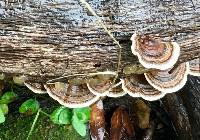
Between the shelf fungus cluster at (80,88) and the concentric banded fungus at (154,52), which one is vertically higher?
the concentric banded fungus at (154,52)

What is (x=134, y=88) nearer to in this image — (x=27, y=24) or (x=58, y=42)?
(x=58, y=42)

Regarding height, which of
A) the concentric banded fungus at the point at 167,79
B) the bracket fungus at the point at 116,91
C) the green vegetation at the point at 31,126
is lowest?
the green vegetation at the point at 31,126

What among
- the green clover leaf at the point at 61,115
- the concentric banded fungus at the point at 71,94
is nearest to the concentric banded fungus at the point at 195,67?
the concentric banded fungus at the point at 71,94

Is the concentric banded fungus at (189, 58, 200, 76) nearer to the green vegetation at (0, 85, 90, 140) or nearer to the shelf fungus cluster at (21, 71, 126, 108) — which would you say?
the shelf fungus cluster at (21, 71, 126, 108)

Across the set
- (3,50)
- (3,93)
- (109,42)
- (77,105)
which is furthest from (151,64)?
(3,93)

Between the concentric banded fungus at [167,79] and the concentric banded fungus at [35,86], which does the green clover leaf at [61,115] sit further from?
the concentric banded fungus at [167,79]

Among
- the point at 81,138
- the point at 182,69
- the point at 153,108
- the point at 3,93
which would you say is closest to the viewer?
the point at 182,69

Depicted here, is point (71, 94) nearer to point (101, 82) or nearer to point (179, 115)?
point (101, 82)
